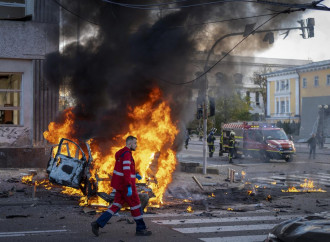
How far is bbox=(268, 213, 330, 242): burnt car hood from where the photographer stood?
426 centimetres

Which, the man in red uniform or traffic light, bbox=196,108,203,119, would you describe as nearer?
the man in red uniform

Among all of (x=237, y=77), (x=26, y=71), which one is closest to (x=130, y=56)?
(x=237, y=77)

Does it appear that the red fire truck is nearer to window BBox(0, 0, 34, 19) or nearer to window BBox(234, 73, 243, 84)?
window BBox(234, 73, 243, 84)

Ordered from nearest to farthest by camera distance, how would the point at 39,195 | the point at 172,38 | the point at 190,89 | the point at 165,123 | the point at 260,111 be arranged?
the point at 39,195
the point at 165,123
the point at 172,38
the point at 190,89
the point at 260,111

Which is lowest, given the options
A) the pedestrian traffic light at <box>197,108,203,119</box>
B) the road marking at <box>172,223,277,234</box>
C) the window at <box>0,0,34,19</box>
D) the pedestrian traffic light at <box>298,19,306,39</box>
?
the road marking at <box>172,223,277,234</box>

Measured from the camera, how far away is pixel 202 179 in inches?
612

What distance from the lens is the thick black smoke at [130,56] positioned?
1247 cm

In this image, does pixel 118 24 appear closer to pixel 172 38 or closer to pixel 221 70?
pixel 172 38

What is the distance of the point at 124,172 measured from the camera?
712 cm

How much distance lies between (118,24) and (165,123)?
11.4 feet

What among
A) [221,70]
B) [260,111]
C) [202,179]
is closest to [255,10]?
[221,70]

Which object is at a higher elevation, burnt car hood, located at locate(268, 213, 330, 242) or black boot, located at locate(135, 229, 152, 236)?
burnt car hood, located at locate(268, 213, 330, 242)

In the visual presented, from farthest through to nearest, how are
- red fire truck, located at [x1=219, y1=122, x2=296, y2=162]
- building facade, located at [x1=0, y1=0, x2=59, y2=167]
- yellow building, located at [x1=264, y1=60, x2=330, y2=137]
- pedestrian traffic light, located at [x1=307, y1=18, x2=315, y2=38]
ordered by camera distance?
1. yellow building, located at [x1=264, y1=60, x2=330, y2=137]
2. red fire truck, located at [x1=219, y1=122, x2=296, y2=162]
3. building facade, located at [x1=0, y1=0, x2=59, y2=167]
4. pedestrian traffic light, located at [x1=307, y1=18, x2=315, y2=38]

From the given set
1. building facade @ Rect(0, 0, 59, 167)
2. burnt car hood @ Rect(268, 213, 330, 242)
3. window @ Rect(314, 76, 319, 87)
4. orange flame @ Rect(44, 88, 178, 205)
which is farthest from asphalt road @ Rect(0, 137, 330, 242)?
window @ Rect(314, 76, 319, 87)
